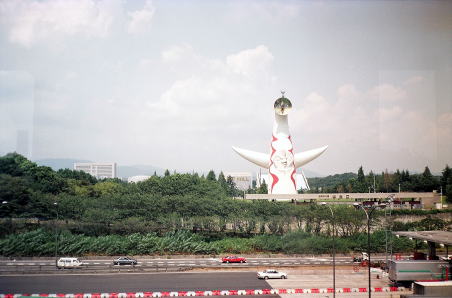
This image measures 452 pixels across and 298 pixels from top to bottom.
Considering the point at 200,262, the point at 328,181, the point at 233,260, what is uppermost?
the point at 328,181

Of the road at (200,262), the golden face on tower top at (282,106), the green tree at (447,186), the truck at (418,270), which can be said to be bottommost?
the road at (200,262)

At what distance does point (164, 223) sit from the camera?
20328 mm

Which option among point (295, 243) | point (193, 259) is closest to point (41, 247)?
point (193, 259)

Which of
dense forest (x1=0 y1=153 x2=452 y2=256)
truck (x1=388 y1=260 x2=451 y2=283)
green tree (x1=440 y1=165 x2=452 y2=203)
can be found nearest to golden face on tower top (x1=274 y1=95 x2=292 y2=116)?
dense forest (x1=0 y1=153 x2=452 y2=256)

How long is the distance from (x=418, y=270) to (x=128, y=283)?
859 cm

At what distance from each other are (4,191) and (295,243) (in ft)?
40.2

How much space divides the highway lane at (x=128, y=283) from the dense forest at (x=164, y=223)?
12.6ft

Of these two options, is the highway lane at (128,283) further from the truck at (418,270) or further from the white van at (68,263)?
the truck at (418,270)

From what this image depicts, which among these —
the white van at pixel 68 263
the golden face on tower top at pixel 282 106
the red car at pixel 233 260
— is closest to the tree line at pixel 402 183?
the golden face on tower top at pixel 282 106

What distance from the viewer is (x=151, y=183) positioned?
79.4ft

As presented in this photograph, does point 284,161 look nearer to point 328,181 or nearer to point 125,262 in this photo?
point 125,262

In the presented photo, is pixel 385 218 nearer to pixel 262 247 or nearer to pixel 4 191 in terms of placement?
pixel 262 247

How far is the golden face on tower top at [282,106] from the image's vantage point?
2102cm

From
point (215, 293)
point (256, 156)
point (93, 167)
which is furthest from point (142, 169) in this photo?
point (215, 293)
